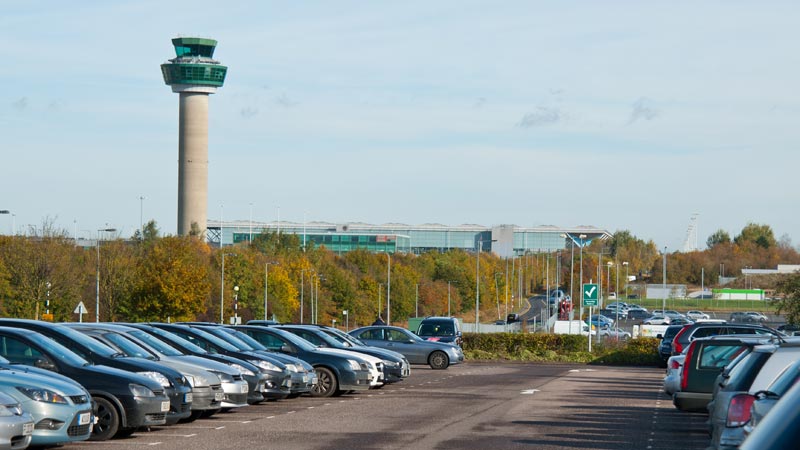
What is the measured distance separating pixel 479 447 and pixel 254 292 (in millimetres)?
76309

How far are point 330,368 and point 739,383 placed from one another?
13721mm

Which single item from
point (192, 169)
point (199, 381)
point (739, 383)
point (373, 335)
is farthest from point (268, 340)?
point (192, 169)

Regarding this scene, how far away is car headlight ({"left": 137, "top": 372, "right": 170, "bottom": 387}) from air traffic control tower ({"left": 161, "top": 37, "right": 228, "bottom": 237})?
4743 inches

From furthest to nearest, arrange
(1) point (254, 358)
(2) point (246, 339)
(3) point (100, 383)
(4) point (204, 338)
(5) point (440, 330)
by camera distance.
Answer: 1. (5) point (440, 330)
2. (2) point (246, 339)
3. (4) point (204, 338)
4. (1) point (254, 358)
5. (3) point (100, 383)

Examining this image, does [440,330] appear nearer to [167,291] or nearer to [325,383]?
[325,383]

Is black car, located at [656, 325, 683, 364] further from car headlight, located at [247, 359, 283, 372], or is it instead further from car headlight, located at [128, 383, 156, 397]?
car headlight, located at [128, 383, 156, 397]

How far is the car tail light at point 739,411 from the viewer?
1144cm

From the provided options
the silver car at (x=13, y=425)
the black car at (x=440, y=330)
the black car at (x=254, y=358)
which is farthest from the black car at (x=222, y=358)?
the black car at (x=440, y=330)

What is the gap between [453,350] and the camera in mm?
40469

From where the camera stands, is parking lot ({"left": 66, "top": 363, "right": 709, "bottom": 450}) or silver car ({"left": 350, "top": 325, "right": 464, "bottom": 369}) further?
silver car ({"left": 350, "top": 325, "right": 464, "bottom": 369})

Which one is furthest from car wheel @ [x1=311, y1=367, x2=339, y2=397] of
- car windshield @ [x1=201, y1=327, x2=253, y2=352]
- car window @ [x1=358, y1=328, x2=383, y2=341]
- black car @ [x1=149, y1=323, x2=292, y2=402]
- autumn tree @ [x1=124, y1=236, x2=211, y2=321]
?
autumn tree @ [x1=124, y1=236, x2=211, y2=321]

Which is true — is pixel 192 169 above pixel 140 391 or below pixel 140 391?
above

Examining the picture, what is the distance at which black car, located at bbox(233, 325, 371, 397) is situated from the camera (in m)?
26.6

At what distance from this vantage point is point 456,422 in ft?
66.2
